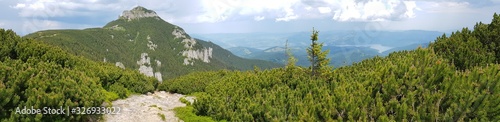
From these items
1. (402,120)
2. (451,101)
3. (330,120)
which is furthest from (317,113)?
(451,101)

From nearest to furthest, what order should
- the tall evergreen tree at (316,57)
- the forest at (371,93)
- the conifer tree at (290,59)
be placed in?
the forest at (371,93) < the tall evergreen tree at (316,57) < the conifer tree at (290,59)

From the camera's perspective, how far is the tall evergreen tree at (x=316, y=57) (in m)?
20.5

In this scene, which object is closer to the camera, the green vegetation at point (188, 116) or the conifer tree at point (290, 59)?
the green vegetation at point (188, 116)

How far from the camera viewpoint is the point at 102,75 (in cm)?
2150

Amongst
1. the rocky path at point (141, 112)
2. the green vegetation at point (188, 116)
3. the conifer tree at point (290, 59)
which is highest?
the conifer tree at point (290, 59)

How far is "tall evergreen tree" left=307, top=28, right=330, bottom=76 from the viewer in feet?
67.2

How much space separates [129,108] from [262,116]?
6.65 meters

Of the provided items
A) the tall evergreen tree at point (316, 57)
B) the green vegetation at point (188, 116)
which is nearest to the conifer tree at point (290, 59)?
the tall evergreen tree at point (316, 57)

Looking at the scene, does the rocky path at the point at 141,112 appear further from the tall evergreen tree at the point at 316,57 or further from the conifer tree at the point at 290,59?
the tall evergreen tree at the point at 316,57

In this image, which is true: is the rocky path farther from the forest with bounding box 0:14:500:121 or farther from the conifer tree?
the conifer tree

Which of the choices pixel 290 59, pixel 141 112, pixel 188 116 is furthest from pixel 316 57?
pixel 141 112

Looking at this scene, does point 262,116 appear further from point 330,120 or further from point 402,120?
point 402,120

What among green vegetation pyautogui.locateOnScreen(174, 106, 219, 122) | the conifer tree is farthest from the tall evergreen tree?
green vegetation pyautogui.locateOnScreen(174, 106, 219, 122)

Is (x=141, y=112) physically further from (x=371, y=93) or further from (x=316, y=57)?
(x=316, y=57)
